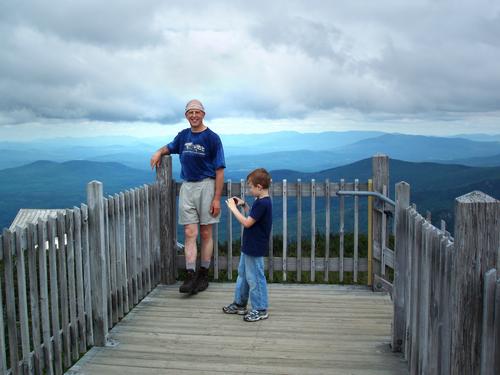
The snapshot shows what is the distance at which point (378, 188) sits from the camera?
7.74 metres

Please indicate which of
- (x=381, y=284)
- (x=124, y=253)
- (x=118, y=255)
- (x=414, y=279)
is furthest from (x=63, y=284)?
(x=381, y=284)

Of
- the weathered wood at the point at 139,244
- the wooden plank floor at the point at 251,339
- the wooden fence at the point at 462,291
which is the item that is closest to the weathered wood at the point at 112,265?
the wooden plank floor at the point at 251,339

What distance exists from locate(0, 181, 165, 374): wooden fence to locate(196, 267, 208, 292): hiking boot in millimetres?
685

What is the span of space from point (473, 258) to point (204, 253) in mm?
4953

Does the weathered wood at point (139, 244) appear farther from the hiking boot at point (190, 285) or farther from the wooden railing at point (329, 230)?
the wooden railing at point (329, 230)

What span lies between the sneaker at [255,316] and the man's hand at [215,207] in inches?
66.6

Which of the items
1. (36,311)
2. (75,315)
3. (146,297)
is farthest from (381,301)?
(36,311)

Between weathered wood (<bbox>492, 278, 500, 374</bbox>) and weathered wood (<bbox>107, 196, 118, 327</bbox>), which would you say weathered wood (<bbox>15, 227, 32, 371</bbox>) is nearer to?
weathered wood (<bbox>107, 196, 118, 327</bbox>)

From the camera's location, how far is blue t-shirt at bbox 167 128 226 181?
7211mm

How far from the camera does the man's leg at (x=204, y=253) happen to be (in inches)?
296

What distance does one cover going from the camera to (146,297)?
729cm

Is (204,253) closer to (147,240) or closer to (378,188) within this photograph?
(147,240)

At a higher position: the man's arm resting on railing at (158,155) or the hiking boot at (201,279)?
the man's arm resting on railing at (158,155)

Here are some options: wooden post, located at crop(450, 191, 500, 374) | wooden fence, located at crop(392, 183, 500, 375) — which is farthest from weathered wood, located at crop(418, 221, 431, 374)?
wooden post, located at crop(450, 191, 500, 374)
